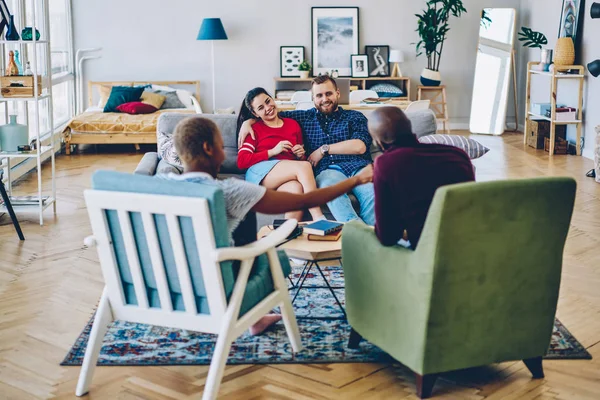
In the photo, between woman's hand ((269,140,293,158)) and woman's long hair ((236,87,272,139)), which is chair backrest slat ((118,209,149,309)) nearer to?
woman's hand ((269,140,293,158))

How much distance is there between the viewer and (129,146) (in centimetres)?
965

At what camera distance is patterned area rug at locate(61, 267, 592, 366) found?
338 cm

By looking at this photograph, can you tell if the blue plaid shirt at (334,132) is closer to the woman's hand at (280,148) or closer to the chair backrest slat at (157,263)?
the woman's hand at (280,148)

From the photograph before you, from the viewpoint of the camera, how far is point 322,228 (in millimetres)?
3787

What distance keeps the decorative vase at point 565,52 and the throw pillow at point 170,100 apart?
15.2ft

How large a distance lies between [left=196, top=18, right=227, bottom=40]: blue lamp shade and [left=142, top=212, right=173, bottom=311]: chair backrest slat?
757cm

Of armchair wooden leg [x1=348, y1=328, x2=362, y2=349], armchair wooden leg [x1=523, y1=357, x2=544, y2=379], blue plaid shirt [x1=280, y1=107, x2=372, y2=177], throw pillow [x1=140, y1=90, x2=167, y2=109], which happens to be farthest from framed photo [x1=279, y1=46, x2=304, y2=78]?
armchair wooden leg [x1=523, y1=357, x2=544, y2=379]

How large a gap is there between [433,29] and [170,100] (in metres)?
3.55

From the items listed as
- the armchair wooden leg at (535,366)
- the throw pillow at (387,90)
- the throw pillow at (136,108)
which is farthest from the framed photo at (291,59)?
the armchair wooden leg at (535,366)

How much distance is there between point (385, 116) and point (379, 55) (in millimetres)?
7941

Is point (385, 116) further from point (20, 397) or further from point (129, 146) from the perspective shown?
point (129, 146)

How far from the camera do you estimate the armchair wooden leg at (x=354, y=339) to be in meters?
3.47

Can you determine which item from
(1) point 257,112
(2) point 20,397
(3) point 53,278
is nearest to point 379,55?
(1) point 257,112

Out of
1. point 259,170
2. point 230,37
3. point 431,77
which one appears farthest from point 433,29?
point 259,170
